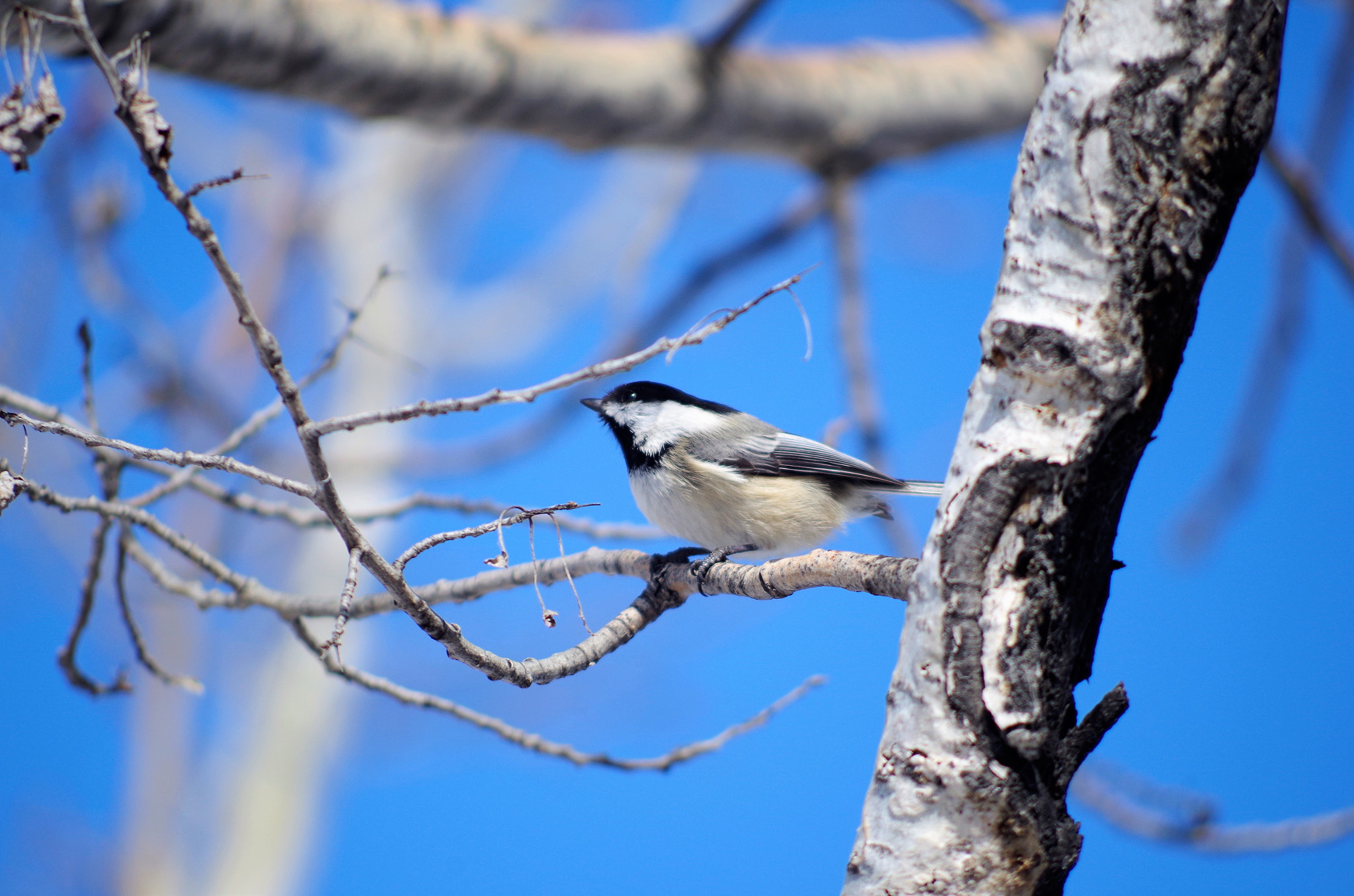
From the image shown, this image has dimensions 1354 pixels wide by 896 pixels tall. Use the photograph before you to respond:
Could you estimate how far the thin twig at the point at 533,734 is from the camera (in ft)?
4.43

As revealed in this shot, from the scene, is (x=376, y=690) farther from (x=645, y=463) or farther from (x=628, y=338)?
(x=628, y=338)

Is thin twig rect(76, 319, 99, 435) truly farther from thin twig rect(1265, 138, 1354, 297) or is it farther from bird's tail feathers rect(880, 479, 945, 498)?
thin twig rect(1265, 138, 1354, 297)

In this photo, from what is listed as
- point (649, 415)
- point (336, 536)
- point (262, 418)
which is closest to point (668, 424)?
point (649, 415)

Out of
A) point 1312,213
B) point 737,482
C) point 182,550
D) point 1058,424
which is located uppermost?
point 1312,213

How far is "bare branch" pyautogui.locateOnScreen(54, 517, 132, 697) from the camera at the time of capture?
140 centimetres

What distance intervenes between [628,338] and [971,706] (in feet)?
6.75

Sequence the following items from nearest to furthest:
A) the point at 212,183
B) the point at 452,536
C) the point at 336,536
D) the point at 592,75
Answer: the point at 212,183, the point at 452,536, the point at 592,75, the point at 336,536

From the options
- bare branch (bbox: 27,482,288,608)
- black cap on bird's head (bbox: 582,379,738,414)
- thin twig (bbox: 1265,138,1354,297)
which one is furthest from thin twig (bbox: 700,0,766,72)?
bare branch (bbox: 27,482,288,608)

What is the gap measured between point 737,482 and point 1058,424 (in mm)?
1202

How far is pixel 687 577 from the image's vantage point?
1482 millimetres

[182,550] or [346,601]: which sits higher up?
[182,550]

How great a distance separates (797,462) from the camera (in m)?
2.05

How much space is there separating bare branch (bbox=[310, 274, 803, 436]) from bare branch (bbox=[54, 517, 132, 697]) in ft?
2.86

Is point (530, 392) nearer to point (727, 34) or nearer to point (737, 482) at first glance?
point (737, 482)
